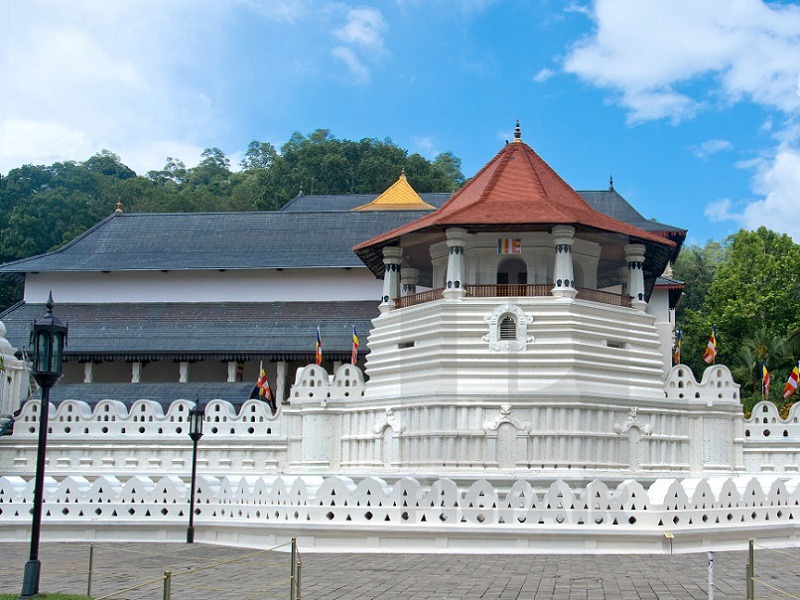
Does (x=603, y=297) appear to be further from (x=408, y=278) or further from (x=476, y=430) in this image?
(x=408, y=278)

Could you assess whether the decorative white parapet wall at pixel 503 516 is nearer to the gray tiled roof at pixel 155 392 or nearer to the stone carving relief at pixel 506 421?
the stone carving relief at pixel 506 421

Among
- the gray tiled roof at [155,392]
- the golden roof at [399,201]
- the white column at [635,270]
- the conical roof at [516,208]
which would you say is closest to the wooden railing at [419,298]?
the conical roof at [516,208]

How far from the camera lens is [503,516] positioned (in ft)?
66.3

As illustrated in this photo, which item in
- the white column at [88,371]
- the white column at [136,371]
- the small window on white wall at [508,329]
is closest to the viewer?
the small window on white wall at [508,329]

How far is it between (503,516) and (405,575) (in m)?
4.13

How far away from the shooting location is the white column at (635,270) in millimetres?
29562

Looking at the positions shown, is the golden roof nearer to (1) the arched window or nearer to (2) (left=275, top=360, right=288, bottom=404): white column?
(2) (left=275, top=360, right=288, bottom=404): white column

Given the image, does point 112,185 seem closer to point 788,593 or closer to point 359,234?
point 359,234

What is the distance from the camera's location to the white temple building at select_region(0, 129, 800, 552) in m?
20.4

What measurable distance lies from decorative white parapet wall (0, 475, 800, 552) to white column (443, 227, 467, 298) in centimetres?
744

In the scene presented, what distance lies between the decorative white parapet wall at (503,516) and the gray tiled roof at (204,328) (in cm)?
1539

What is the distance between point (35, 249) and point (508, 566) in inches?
2019

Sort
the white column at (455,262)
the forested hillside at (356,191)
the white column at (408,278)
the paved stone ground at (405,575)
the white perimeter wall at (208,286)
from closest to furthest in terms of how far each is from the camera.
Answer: the paved stone ground at (405,575)
the white column at (455,262)
the white column at (408,278)
the white perimeter wall at (208,286)
the forested hillside at (356,191)

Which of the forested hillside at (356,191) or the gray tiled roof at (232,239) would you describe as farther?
the forested hillside at (356,191)
